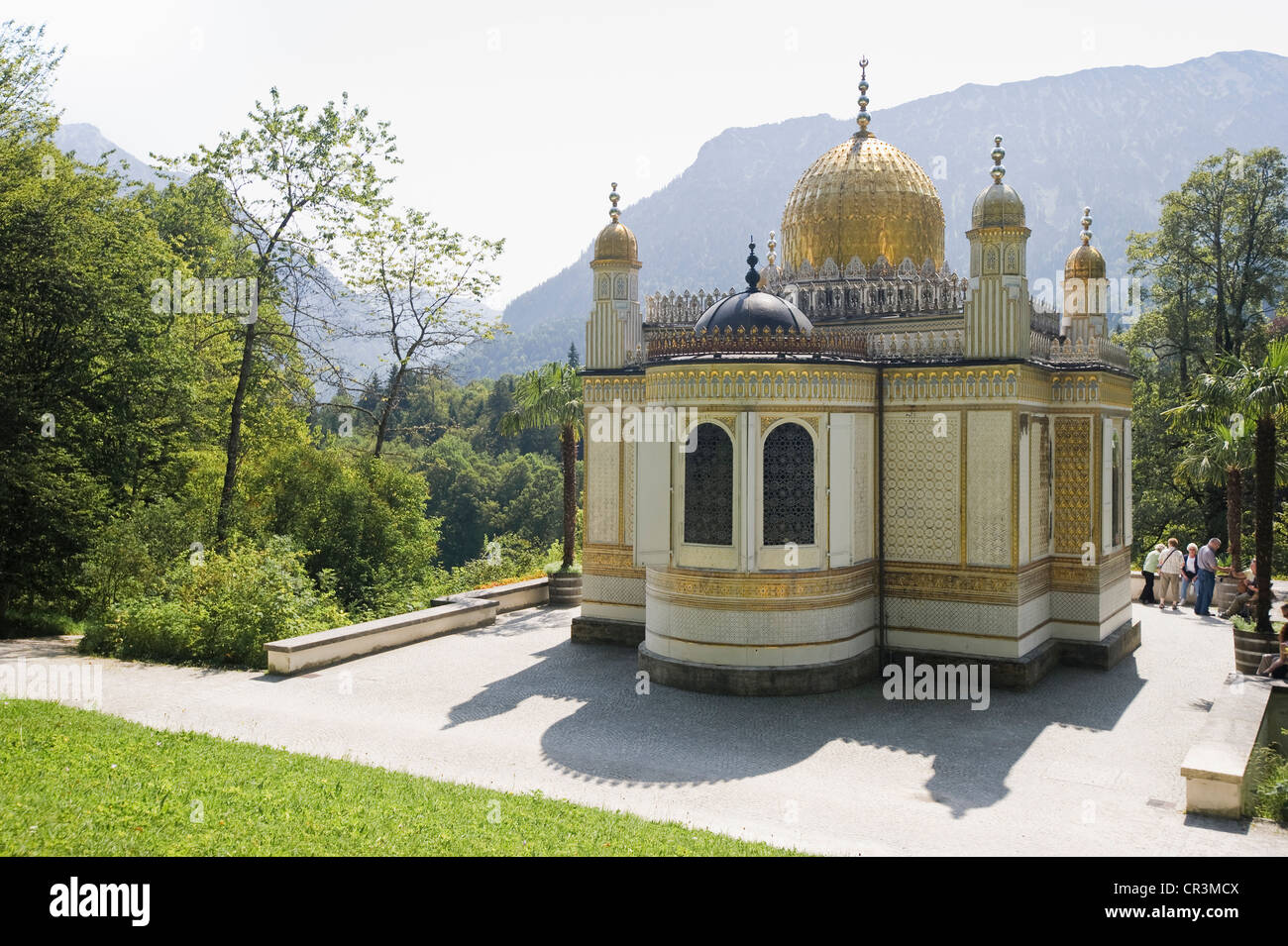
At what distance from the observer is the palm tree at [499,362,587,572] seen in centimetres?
2428

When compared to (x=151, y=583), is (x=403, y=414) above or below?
above

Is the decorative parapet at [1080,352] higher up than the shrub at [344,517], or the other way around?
the decorative parapet at [1080,352]

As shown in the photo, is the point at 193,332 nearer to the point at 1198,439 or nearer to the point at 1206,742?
→ the point at 1206,742

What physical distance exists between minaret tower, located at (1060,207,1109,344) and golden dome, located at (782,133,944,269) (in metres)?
2.47

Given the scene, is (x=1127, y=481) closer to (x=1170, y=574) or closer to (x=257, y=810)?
(x=1170, y=574)

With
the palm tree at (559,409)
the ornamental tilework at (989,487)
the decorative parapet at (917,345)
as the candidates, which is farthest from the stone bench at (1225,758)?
the palm tree at (559,409)

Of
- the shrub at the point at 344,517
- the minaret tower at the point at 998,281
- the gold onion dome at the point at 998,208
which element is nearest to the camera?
the minaret tower at the point at 998,281

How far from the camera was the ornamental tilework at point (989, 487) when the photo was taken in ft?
46.0

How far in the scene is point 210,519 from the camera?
21828mm

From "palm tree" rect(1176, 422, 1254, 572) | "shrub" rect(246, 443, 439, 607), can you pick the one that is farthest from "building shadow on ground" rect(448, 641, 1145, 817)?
"shrub" rect(246, 443, 439, 607)

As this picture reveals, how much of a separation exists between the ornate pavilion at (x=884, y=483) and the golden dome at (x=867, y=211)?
50.8 inches

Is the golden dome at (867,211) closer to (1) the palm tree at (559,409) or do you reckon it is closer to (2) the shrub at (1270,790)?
(1) the palm tree at (559,409)
